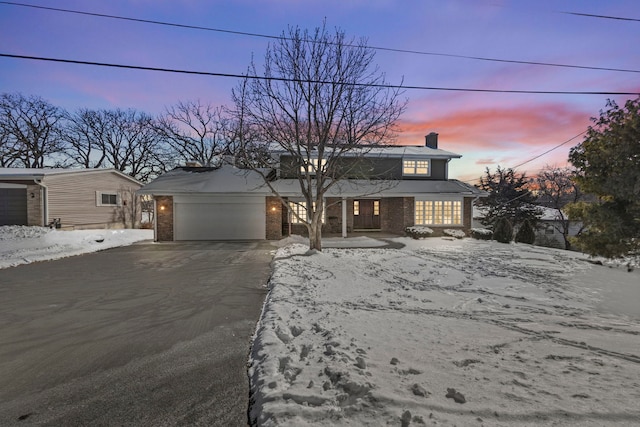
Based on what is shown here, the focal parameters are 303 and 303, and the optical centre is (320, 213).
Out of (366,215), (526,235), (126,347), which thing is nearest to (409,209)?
(366,215)

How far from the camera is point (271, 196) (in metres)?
16.0

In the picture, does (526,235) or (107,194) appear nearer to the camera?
(526,235)

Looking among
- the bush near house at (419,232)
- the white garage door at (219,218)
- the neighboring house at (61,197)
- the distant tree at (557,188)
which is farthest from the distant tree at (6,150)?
the distant tree at (557,188)

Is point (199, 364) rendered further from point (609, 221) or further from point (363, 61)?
point (363, 61)

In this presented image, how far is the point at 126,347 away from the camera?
12.3ft

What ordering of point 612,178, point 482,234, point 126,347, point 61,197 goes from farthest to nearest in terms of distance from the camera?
point 61,197 → point 482,234 → point 612,178 → point 126,347

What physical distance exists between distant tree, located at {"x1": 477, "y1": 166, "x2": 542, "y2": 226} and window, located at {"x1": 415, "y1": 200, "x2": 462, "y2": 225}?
34.2 ft

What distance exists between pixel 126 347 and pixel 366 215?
1787 cm

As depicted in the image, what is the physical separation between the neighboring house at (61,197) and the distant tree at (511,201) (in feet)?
96.8

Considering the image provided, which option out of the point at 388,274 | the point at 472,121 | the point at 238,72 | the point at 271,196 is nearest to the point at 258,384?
the point at 388,274

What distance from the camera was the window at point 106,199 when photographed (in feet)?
65.0

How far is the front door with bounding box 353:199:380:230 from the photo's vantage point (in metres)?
20.5

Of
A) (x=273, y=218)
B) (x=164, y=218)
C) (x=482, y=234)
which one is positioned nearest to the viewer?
(x=164, y=218)

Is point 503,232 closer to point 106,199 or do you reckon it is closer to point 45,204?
point 45,204
